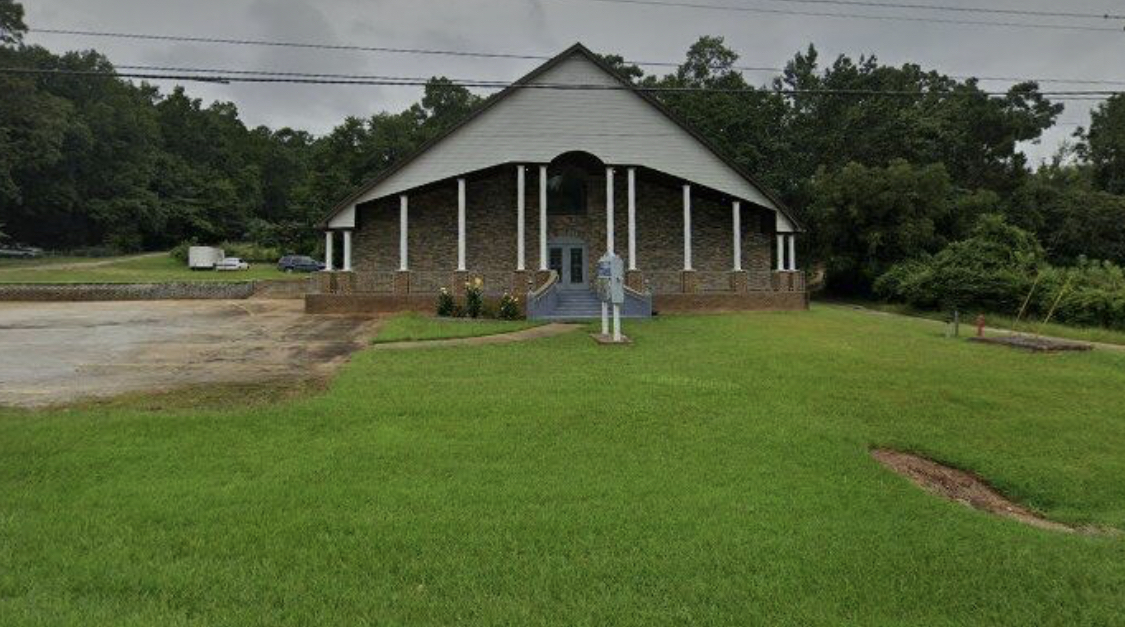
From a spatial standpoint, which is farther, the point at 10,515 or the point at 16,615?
the point at 10,515

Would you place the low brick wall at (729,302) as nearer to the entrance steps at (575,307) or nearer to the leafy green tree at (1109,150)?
the entrance steps at (575,307)

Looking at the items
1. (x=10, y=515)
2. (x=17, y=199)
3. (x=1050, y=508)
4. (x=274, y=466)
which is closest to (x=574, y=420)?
(x=274, y=466)

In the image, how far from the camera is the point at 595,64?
91.9 feet

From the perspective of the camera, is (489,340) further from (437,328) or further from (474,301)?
(474,301)

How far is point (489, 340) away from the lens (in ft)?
53.8

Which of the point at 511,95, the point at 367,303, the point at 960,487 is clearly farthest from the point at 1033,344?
the point at 511,95

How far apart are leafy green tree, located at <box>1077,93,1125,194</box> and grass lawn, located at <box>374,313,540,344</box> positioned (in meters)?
54.2

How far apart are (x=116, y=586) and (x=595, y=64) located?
86.9ft

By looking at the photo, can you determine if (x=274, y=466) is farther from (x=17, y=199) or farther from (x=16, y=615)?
(x=17, y=199)

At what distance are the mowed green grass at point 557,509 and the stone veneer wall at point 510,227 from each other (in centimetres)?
1720

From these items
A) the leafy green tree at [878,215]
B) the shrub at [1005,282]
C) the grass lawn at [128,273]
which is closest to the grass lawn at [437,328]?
the grass lawn at [128,273]

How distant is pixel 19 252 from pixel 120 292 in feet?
141

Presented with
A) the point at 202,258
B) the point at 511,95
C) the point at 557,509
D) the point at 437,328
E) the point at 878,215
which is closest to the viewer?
the point at 557,509

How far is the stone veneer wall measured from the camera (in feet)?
90.1
